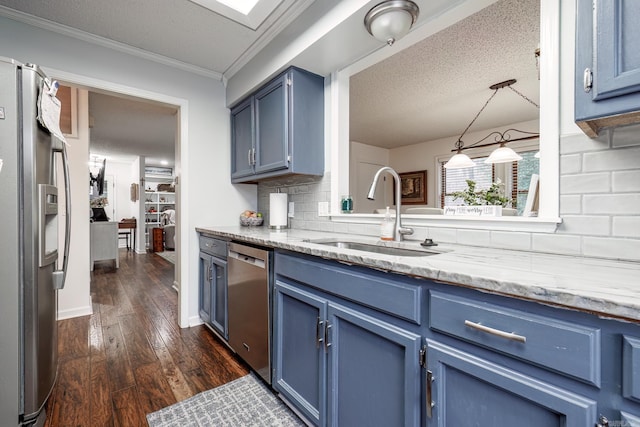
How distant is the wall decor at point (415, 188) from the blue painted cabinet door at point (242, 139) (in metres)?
4.33

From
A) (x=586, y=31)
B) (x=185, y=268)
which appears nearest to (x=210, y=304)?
(x=185, y=268)

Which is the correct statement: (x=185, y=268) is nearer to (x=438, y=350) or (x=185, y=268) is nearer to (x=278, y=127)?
(x=278, y=127)

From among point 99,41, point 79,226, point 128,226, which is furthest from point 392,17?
point 128,226

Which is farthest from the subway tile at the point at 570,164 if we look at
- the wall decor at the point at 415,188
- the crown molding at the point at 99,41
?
the wall decor at the point at 415,188

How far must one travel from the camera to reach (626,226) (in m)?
0.96

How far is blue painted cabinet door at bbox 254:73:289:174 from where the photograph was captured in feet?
6.86

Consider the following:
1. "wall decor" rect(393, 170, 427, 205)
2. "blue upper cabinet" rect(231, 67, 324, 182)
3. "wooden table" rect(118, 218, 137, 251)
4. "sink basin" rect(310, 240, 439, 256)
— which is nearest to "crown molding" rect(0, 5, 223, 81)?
"blue upper cabinet" rect(231, 67, 324, 182)

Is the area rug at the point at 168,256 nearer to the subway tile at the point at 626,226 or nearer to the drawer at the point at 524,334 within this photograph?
the drawer at the point at 524,334

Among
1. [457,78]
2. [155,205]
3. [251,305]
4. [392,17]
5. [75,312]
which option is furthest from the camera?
[155,205]

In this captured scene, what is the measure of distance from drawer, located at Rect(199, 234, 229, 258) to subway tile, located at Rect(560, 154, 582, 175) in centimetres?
190

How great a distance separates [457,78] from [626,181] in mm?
2524

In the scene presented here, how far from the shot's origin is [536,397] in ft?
2.13

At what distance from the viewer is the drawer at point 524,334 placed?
1.91 feet

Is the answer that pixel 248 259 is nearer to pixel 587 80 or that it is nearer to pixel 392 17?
pixel 392 17
